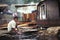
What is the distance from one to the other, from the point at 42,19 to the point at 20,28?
51cm

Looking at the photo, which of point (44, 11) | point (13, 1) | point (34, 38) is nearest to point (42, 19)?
point (44, 11)

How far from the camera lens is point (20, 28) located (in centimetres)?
434

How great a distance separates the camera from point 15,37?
4.32 m

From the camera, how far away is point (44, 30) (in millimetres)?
4312

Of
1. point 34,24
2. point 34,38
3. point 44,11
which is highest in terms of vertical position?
point 44,11

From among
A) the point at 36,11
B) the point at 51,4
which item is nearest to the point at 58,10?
the point at 51,4

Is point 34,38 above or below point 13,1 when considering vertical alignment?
below

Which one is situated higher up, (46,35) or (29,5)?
(29,5)

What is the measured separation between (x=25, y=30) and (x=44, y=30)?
1.34 feet

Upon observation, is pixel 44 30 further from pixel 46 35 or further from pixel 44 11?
pixel 44 11

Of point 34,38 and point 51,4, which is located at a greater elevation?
point 51,4

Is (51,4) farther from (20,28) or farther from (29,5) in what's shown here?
(20,28)

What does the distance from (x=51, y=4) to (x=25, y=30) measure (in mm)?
794

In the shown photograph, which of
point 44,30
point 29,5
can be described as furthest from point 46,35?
point 29,5
